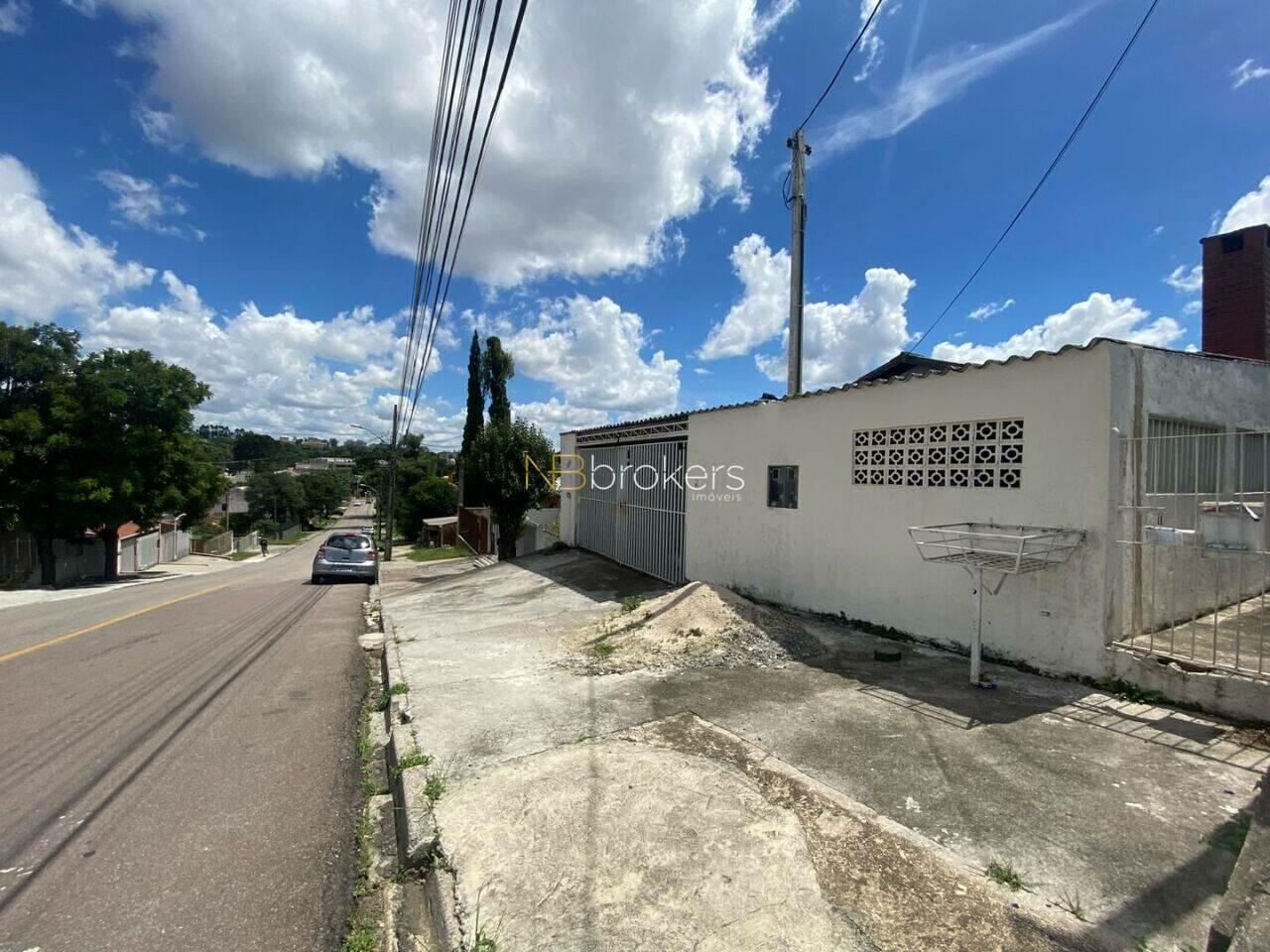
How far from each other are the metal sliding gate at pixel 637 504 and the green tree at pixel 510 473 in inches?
190

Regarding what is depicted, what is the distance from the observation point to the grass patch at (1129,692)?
14.5 feet

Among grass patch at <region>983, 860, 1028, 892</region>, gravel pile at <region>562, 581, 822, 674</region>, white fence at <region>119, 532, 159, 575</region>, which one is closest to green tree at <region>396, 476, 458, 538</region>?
white fence at <region>119, 532, 159, 575</region>

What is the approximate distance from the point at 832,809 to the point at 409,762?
103 inches

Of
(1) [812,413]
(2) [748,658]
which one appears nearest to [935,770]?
(2) [748,658]

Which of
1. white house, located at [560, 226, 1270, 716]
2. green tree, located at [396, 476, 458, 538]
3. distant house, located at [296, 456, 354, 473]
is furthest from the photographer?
distant house, located at [296, 456, 354, 473]

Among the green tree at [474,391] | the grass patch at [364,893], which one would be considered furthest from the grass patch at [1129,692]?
the green tree at [474,391]

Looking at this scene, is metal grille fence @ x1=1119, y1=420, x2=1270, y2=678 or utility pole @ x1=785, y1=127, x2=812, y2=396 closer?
metal grille fence @ x1=1119, y1=420, x2=1270, y2=678

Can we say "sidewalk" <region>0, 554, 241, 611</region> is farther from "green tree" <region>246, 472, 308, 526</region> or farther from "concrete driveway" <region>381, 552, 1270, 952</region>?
"green tree" <region>246, 472, 308, 526</region>

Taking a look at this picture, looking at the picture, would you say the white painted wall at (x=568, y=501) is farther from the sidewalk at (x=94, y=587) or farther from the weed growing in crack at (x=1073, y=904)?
the weed growing in crack at (x=1073, y=904)

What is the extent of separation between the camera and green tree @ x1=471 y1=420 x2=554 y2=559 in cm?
1912

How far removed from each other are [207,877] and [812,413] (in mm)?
7084

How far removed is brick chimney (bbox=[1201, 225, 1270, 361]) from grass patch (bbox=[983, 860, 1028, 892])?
10569 millimetres

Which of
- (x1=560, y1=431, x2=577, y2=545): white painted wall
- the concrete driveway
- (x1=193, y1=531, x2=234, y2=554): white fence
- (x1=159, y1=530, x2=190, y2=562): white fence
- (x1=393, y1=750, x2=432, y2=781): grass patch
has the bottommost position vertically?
(x1=193, y1=531, x2=234, y2=554): white fence

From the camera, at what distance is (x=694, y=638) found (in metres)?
6.39
